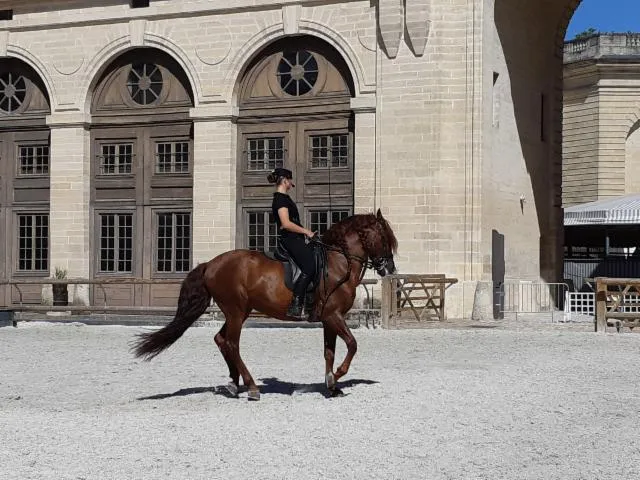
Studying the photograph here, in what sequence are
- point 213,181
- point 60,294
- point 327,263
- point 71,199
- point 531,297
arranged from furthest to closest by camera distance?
point 71,199 → point 531,297 → point 60,294 → point 213,181 → point 327,263

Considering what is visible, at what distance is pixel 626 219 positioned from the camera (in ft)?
90.6

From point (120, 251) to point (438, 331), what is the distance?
1039 centimetres

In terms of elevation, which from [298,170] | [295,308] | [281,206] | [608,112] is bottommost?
[295,308]

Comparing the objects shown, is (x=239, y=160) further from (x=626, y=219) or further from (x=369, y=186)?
(x=626, y=219)

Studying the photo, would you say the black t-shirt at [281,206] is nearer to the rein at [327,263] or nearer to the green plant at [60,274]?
the rein at [327,263]

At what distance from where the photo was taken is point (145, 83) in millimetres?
26188

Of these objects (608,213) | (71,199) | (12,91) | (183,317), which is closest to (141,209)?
(71,199)

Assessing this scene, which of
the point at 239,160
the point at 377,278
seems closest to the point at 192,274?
the point at 377,278

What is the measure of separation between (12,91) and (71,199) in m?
3.85

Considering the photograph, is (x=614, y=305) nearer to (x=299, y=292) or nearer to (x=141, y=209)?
(x=299, y=292)

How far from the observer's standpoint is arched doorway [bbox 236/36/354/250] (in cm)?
2434

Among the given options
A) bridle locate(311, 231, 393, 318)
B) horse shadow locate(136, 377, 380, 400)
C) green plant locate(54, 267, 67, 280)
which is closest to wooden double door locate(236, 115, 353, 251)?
green plant locate(54, 267, 67, 280)

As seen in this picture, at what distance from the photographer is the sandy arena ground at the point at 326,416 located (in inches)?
279

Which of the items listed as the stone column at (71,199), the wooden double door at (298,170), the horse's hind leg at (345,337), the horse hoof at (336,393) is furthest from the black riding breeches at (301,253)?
the stone column at (71,199)
